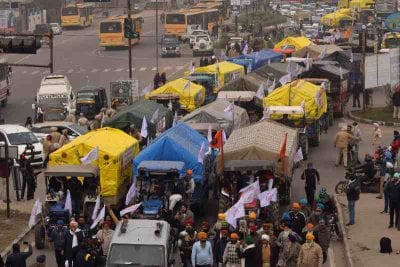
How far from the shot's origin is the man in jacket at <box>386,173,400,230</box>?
25.3 meters

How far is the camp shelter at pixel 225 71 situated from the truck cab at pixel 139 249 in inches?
1175

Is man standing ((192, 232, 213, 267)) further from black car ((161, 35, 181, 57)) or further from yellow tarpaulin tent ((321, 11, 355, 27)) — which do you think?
yellow tarpaulin tent ((321, 11, 355, 27))

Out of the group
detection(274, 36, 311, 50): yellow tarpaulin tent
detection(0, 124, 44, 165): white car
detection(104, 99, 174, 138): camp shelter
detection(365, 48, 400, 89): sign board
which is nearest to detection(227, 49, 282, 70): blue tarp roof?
detection(274, 36, 311, 50): yellow tarpaulin tent

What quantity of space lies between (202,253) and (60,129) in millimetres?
17568

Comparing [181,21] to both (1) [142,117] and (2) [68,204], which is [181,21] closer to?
(1) [142,117]

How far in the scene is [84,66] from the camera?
74.9 m

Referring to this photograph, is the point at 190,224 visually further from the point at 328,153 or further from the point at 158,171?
the point at 328,153

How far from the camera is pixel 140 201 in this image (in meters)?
26.1

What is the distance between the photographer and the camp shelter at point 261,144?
2725 centimetres

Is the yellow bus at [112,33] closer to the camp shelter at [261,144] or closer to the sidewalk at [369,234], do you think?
the camp shelter at [261,144]

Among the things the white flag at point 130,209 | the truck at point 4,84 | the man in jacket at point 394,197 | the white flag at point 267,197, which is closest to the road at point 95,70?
the truck at point 4,84

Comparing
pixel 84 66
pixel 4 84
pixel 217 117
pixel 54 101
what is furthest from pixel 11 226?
pixel 84 66

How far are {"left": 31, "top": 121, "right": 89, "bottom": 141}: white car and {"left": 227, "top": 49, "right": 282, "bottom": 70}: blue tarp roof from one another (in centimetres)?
1947

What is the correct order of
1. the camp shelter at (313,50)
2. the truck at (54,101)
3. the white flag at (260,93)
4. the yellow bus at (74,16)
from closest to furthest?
the white flag at (260,93) → the truck at (54,101) → the camp shelter at (313,50) → the yellow bus at (74,16)
